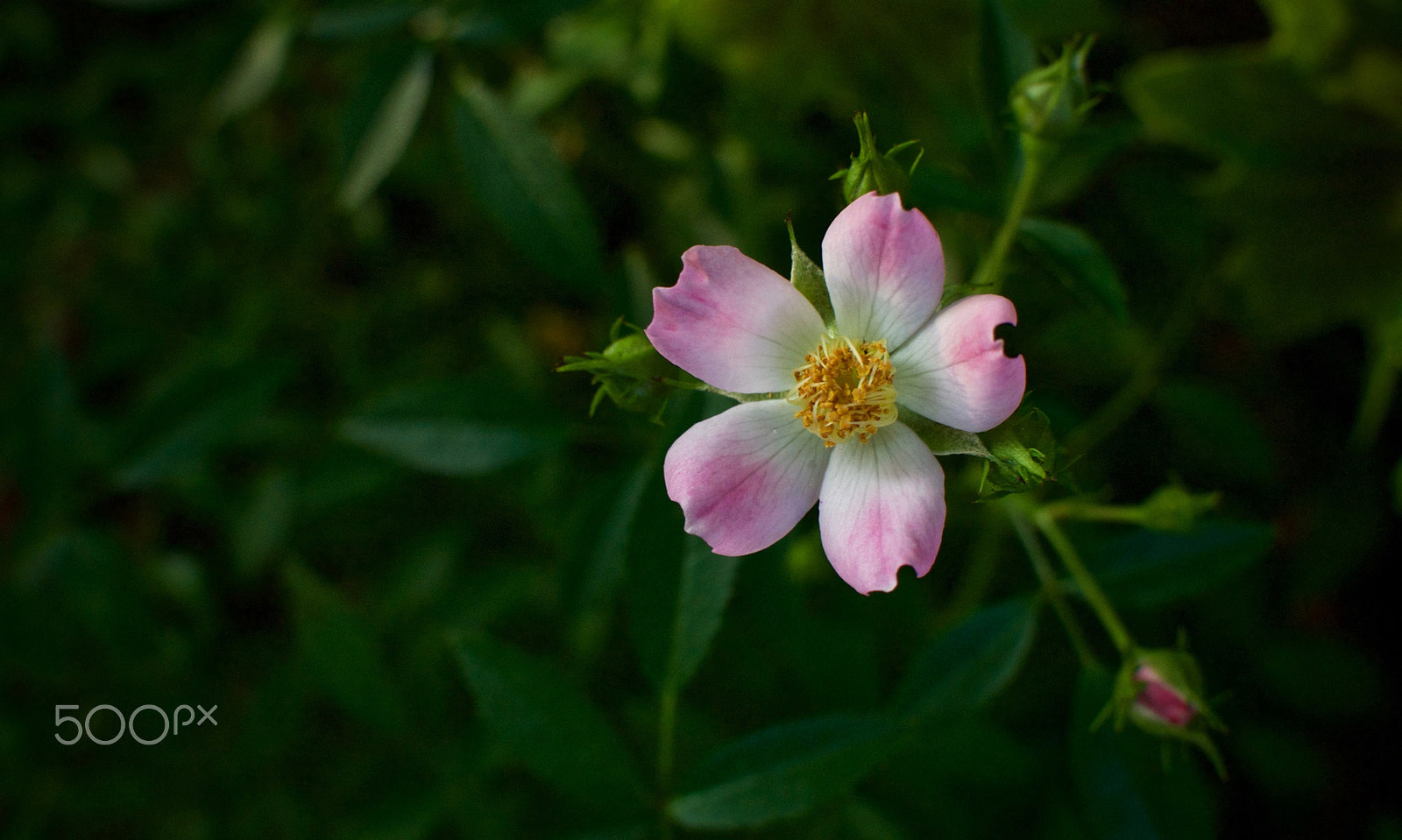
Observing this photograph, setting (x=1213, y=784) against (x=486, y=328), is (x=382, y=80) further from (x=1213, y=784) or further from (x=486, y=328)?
(x=1213, y=784)

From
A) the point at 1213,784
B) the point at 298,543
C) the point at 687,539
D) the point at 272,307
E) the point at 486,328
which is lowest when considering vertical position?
the point at 1213,784

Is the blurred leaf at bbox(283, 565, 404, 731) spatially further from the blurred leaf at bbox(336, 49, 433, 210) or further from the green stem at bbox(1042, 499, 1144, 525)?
the green stem at bbox(1042, 499, 1144, 525)

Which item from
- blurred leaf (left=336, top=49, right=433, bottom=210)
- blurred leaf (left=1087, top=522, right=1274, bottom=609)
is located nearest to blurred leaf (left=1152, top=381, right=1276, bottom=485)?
blurred leaf (left=1087, top=522, right=1274, bottom=609)

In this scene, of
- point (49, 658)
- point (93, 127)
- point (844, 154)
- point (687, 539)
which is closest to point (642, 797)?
point (687, 539)

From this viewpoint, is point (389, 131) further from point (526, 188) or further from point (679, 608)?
point (679, 608)

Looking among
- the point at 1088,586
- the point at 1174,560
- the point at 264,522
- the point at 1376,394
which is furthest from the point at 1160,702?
the point at 264,522

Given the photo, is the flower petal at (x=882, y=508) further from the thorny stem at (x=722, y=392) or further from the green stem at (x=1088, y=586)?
the green stem at (x=1088, y=586)
